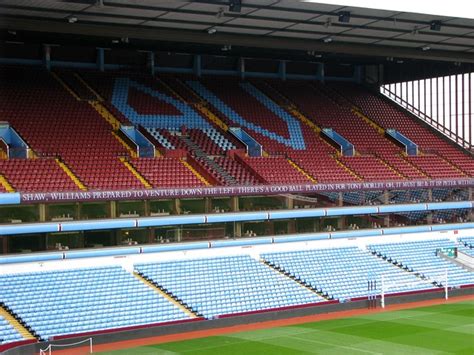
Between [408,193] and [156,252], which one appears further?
[408,193]

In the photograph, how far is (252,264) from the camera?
33.9m

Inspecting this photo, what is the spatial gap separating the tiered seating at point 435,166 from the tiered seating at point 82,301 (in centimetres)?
1987

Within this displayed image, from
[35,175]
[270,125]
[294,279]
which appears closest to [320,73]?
[270,125]

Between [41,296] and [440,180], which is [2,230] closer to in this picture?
[41,296]

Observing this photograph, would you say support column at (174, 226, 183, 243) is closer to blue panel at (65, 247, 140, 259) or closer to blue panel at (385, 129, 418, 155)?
blue panel at (65, 247, 140, 259)

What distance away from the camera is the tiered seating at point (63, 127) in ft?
110

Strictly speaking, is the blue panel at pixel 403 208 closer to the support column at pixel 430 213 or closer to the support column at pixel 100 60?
the support column at pixel 430 213

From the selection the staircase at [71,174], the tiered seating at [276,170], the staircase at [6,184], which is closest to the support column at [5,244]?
the staircase at [6,184]

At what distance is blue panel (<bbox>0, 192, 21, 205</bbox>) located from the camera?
28250 mm

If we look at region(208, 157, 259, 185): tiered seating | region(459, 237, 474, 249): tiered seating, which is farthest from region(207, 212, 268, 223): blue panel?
region(459, 237, 474, 249): tiered seating

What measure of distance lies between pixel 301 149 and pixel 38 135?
13.9 meters

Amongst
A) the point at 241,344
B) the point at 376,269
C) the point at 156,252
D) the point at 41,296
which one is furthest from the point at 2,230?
the point at 376,269

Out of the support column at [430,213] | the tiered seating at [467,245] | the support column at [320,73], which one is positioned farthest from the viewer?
the support column at [320,73]

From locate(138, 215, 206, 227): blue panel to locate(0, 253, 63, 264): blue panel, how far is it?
3673mm
